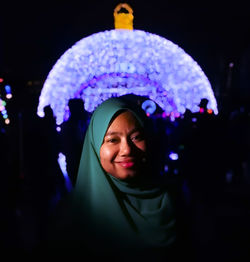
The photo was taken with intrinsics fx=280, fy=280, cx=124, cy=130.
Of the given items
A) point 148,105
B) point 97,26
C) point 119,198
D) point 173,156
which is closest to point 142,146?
point 119,198

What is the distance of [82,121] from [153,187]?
2.92 m

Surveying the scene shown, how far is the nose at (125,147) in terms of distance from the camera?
4.41ft

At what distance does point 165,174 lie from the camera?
11.4 feet

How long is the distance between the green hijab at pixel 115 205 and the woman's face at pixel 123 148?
0.11 feet

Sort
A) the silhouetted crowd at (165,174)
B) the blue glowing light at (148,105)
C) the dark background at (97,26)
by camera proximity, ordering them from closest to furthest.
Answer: the blue glowing light at (148,105), the silhouetted crowd at (165,174), the dark background at (97,26)

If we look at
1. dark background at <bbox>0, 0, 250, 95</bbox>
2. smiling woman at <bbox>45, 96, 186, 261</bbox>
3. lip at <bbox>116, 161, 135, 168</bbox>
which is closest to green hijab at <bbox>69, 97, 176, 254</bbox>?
smiling woman at <bbox>45, 96, 186, 261</bbox>

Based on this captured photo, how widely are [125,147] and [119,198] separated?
10.3 inches

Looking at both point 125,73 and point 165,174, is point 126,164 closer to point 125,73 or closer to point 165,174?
point 165,174

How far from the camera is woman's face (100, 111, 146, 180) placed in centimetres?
137

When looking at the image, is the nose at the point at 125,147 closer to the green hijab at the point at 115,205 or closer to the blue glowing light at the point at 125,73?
the green hijab at the point at 115,205

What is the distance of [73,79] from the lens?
4.10 meters

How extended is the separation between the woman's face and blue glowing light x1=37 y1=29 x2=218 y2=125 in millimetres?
2655

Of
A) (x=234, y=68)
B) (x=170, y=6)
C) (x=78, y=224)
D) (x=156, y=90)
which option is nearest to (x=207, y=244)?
(x=156, y=90)

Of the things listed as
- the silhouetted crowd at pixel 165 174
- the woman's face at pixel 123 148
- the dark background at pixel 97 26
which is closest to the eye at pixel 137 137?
the woman's face at pixel 123 148
